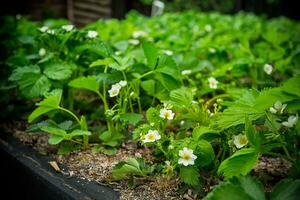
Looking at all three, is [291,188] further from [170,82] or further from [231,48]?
[231,48]

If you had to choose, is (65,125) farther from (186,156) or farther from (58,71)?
(186,156)

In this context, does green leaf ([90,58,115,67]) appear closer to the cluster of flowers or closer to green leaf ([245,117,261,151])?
the cluster of flowers

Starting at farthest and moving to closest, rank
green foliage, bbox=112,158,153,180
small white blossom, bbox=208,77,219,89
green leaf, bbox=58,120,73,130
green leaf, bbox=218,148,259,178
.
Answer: small white blossom, bbox=208,77,219,89 < green leaf, bbox=58,120,73,130 < green foliage, bbox=112,158,153,180 < green leaf, bbox=218,148,259,178

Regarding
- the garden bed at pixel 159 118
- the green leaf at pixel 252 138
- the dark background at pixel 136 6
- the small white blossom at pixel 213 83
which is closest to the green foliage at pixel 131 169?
the garden bed at pixel 159 118

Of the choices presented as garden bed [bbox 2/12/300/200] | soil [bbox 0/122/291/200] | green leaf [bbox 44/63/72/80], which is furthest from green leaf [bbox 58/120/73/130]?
green leaf [bbox 44/63/72/80]

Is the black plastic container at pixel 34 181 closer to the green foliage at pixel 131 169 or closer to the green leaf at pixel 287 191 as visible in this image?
the green foliage at pixel 131 169

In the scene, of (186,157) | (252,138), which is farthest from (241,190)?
(186,157)
